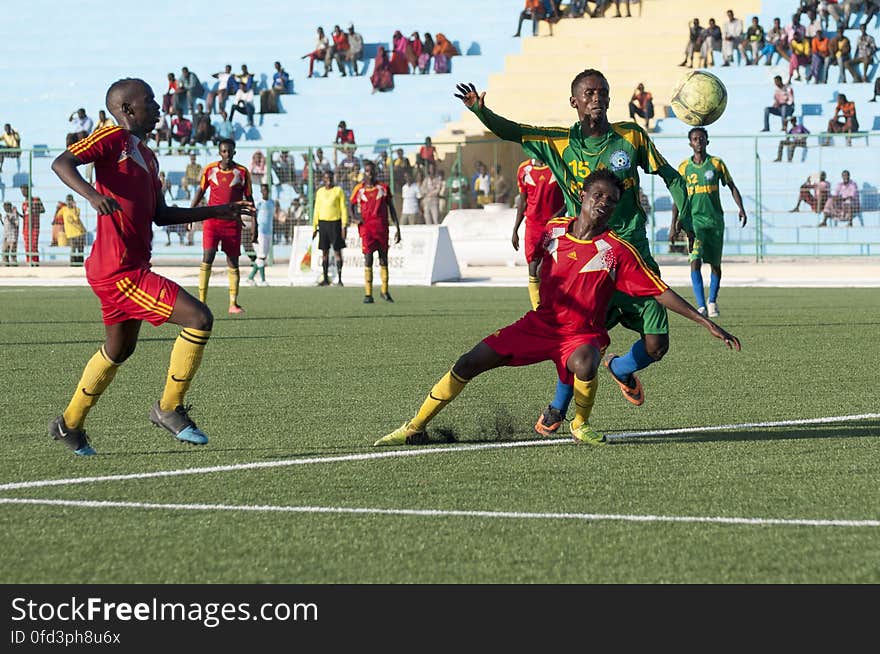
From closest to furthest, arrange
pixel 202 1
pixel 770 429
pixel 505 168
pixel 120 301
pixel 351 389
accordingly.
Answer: pixel 120 301
pixel 770 429
pixel 351 389
pixel 505 168
pixel 202 1

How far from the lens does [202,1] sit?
48562mm

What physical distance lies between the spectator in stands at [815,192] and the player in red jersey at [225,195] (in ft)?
52.3

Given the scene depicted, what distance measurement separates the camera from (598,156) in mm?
9000

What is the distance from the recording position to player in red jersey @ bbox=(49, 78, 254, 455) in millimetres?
7848

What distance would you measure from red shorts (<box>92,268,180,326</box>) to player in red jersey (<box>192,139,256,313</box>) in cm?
1047

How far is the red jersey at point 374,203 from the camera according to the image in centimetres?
2342

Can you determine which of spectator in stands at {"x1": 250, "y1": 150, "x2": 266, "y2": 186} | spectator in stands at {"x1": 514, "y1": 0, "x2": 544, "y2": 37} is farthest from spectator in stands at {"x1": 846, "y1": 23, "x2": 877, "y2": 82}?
spectator in stands at {"x1": 250, "y1": 150, "x2": 266, "y2": 186}

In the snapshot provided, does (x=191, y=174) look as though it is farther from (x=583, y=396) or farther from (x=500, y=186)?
(x=583, y=396)

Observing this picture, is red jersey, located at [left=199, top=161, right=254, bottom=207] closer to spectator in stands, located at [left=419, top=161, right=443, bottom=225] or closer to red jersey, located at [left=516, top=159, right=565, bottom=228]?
red jersey, located at [left=516, top=159, right=565, bottom=228]

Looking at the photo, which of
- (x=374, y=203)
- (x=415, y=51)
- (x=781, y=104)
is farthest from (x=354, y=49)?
(x=374, y=203)

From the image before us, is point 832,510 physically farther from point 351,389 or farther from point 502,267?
point 502,267

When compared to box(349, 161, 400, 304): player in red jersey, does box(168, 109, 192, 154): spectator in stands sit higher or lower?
higher
